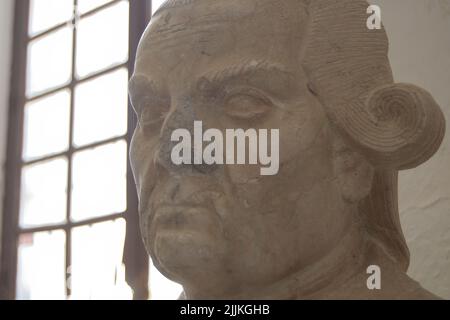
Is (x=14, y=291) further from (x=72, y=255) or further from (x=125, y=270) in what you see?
(x=125, y=270)

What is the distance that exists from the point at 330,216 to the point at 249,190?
24 centimetres

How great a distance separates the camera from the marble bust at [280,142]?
1.89m

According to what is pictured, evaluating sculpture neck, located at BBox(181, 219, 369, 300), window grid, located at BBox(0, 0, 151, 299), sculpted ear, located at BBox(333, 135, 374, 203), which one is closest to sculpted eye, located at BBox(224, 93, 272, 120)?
sculpted ear, located at BBox(333, 135, 374, 203)

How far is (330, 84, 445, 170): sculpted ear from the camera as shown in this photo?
196 cm

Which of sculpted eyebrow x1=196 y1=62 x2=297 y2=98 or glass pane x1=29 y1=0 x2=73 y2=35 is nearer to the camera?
sculpted eyebrow x1=196 y1=62 x2=297 y2=98

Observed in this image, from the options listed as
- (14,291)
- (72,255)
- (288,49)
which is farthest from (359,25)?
(14,291)

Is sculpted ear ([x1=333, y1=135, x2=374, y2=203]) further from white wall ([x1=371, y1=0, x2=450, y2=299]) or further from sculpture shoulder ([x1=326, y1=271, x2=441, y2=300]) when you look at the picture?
white wall ([x1=371, y1=0, x2=450, y2=299])

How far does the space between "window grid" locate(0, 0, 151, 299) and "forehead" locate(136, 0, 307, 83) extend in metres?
1.56

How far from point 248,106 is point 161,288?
164 centimetres

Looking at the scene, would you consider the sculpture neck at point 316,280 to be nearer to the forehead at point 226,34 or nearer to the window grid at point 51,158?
the forehead at point 226,34

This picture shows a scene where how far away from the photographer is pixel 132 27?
12.5ft

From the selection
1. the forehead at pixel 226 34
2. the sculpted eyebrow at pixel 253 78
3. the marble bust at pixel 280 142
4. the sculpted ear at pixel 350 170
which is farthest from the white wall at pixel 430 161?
the sculpted eyebrow at pixel 253 78

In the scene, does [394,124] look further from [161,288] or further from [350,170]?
[161,288]

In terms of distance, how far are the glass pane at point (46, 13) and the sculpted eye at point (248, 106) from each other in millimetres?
2694
